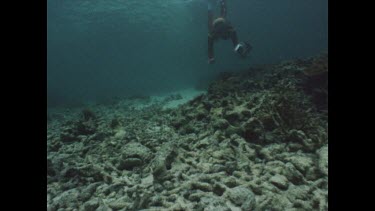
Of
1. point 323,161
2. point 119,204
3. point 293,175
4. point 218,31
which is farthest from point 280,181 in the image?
point 218,31

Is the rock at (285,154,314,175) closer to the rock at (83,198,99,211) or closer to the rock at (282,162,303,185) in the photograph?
the rock at (282,162,303,185)

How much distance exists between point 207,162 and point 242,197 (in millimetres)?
1371

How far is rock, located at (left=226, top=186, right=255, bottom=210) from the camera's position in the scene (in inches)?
125

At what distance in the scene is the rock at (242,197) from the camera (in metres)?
3.18

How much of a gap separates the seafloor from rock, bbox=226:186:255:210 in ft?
0.04

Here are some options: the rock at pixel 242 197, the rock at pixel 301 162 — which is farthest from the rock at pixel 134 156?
the rock at pixel 301 162

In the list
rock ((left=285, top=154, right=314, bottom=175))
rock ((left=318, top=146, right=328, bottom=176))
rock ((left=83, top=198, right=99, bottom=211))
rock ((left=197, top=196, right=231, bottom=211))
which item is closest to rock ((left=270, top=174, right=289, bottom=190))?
rock ((left=285, top=154, right=314, bottom=175))

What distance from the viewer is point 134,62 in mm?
87375

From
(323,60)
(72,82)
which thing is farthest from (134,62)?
(323,60)

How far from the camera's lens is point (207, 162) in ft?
15.1

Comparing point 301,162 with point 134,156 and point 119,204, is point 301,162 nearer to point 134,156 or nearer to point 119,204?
point 119,204

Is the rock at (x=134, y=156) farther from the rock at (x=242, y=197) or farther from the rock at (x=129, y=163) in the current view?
the rock at (x=242, y=197)

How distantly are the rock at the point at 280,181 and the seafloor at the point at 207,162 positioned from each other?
1 cm
